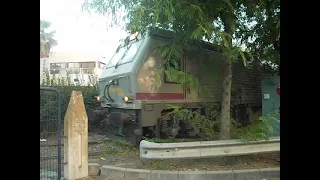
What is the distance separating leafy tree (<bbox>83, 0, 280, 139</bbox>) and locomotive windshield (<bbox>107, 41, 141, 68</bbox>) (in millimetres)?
805

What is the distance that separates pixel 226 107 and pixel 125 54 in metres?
1.79

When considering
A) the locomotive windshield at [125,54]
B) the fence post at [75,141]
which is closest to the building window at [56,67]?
the locomotive windshield at [125,54]

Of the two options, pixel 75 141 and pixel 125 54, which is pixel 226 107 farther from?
pixel 75 141

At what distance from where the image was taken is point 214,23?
10.3 feet

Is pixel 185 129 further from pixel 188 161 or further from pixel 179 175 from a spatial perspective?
pixel 179 175

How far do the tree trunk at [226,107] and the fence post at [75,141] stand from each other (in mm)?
1703

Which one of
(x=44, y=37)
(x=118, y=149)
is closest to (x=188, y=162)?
(x=118, y=149)

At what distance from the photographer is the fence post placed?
2.97m

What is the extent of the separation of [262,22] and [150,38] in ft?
→ 4.84

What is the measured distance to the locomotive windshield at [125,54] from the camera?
422 cm
